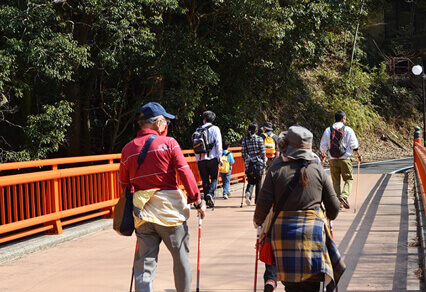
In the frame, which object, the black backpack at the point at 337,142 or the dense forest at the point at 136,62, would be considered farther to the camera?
the dense forest at the point at 136,62

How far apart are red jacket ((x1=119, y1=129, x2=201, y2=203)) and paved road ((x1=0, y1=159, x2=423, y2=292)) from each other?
5.35ft

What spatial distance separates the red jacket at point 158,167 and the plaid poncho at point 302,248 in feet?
3.26

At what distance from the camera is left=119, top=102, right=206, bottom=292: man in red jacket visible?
474 centimetres

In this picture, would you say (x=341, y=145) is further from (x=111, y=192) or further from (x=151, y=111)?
(x=151, y=111)

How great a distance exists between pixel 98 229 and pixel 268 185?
245 inches

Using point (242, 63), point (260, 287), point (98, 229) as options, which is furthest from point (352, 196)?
point (242, 63)

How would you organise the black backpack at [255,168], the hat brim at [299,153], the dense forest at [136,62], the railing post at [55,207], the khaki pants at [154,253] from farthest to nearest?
the dense forest at [136,62]
the black backpack at [255,168]
the railing post at [55,207]
the khaki pants at [154,253]
the hat brim at [299,153]

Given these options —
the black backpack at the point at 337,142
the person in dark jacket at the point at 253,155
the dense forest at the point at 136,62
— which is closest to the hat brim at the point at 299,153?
the black backpack at the point at 337,142

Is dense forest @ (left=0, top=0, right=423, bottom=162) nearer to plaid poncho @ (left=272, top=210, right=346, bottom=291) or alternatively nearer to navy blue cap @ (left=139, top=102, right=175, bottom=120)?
navy blue cap @ (left=139, top=102, right=175, bottom=120)

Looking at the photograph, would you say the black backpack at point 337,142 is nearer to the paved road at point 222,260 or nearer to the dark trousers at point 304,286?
the paved road at point 222,260

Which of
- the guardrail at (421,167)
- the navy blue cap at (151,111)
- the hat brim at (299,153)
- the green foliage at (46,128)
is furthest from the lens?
the green foliage at (46,128)

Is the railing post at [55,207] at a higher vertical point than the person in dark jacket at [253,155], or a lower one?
lower

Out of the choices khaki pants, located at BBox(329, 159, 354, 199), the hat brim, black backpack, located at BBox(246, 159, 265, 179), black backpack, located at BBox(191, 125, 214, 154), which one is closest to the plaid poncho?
the hat brim

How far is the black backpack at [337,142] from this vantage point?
1102 centimetres
